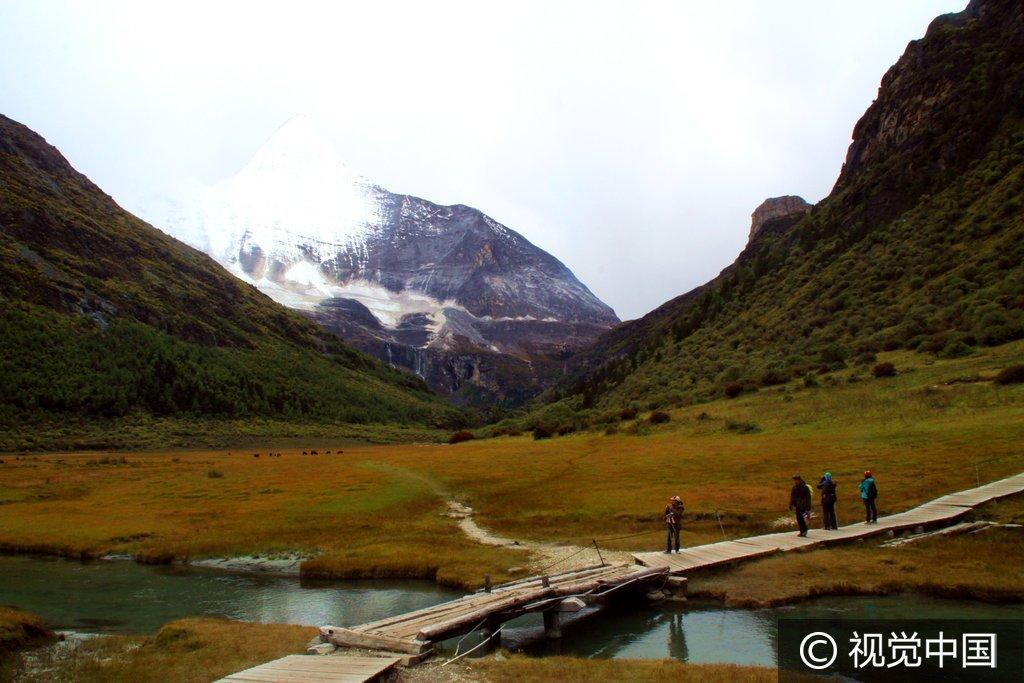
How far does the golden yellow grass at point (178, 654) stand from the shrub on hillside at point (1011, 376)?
59320 mm

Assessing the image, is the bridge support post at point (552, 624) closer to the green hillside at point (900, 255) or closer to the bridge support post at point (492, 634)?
the bridge support post at point (492, 634)

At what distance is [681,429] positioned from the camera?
83125 millimetres

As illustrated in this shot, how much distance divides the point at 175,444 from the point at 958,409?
148 meters

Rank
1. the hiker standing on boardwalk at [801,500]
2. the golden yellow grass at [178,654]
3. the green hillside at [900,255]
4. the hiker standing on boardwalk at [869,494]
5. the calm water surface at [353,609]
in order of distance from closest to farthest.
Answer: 1. the golden yellow grass at [178,654]
2. the calm water surface at [353,609]
3. the hiker standing on boardwalk at [801,500]
4. the hiker standing on boardwalk at [869,494]
5. the green hillside at [900,255]

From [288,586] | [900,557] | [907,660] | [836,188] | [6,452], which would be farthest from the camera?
[836,188]

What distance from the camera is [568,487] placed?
2308 inches

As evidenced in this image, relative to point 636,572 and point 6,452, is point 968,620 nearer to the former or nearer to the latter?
point 636,572

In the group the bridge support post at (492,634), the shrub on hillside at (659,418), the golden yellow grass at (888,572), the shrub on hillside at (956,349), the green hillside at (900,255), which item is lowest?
the bridge support post at (492,634)

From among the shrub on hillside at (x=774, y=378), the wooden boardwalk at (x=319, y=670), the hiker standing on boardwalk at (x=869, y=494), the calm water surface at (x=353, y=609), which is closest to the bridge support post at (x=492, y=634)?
the calm water surface at (x=353, y=609)

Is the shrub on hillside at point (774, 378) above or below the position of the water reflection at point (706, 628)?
above

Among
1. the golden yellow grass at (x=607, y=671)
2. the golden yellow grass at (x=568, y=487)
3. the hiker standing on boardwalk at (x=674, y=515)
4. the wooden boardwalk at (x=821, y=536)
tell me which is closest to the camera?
the golden yellow grass at (x=607, y=671)

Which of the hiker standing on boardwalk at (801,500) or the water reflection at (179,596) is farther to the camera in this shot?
the hiker standing on boardwalk at (801,500)

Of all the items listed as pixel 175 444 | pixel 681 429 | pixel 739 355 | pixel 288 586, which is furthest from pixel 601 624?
pixel 175 444

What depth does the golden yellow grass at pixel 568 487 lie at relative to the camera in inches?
1633
